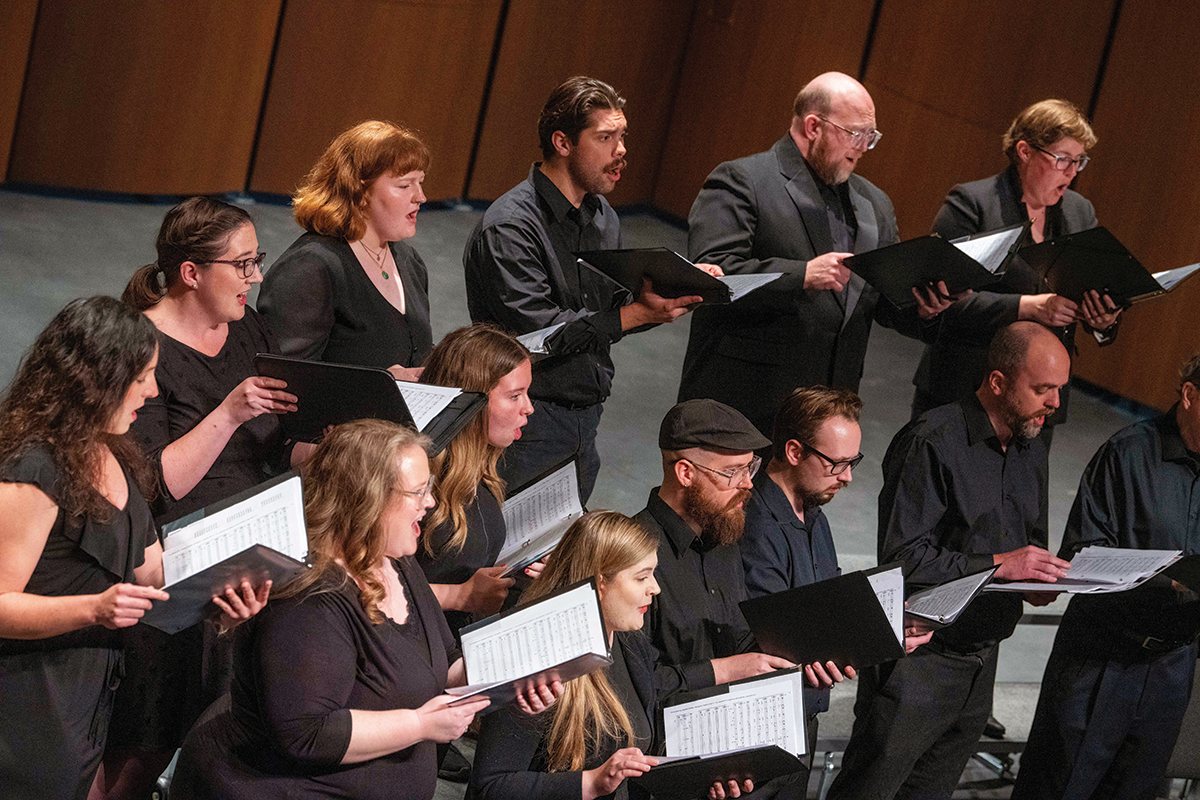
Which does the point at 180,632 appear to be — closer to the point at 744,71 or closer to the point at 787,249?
the point at 787,249

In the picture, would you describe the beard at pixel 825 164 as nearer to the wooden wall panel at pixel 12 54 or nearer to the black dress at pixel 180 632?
the black dress at pixel 180 632

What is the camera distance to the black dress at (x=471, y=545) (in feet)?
10.4

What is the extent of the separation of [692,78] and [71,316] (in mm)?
7286

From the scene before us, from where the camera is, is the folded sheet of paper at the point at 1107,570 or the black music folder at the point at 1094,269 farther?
the black music folder at the point at 1094,269

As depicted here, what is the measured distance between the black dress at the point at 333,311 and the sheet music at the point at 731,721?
1.27 meters

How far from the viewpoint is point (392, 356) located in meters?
3.65

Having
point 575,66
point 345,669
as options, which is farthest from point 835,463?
point 575,66

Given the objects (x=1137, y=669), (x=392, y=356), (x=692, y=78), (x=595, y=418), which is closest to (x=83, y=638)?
(x=392, y=356)

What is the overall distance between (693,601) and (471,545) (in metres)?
0.53

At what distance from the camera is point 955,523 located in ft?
12.4

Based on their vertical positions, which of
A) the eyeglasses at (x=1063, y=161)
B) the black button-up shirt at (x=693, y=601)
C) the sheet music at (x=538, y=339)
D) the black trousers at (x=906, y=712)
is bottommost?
the black trousers at (x=906, y=712)

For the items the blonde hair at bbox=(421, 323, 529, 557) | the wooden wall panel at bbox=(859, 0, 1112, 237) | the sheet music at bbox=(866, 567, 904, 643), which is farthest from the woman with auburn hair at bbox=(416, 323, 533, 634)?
the wooden wall panel at bbox=(859, 0, 1112, 237)

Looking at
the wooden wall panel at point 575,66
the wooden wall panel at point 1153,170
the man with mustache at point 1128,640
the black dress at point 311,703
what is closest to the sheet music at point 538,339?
the black dress at point 311,703

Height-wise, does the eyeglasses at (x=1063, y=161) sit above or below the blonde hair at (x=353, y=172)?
above
